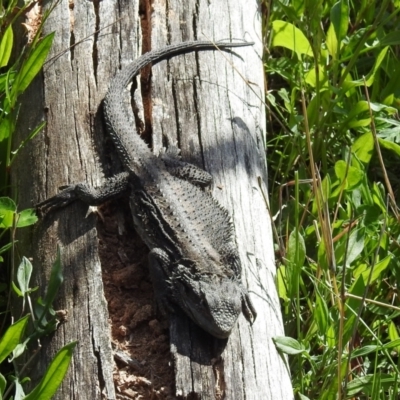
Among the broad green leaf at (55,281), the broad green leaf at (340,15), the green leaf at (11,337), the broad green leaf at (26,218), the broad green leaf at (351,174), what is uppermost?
the broad green leaf at (340,15)

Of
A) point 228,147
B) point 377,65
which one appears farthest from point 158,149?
point 377,65

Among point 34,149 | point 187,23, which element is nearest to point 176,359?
point 34,149

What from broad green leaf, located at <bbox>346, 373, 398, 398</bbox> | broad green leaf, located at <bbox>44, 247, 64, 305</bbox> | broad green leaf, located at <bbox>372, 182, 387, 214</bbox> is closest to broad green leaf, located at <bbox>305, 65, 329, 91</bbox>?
broad green leaf, located at <bbox>372, 182, 387, 214</bbox>

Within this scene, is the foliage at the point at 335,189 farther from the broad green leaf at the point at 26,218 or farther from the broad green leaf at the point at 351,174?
the broad green leaf at the point at 26,218

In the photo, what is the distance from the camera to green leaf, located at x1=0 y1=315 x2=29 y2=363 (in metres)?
3.44

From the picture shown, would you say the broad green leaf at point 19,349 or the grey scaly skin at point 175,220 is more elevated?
the grey scaly skin at point 175,220

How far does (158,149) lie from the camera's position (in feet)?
14.4

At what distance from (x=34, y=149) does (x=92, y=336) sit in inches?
48.7

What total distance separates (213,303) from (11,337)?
0.88m

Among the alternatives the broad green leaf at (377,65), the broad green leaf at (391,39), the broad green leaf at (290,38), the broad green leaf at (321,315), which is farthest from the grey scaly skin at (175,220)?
the broad green leaf at (391,39)

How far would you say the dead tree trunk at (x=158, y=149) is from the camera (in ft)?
11.4

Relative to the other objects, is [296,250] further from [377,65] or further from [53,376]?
[377,65]

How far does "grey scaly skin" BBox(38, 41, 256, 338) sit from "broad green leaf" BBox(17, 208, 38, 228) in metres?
0.10

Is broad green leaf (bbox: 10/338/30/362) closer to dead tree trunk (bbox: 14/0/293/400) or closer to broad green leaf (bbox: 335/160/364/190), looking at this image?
dead tree trunk (bbox: 14/0/293/400)
